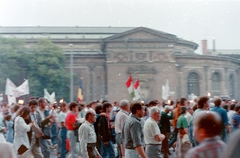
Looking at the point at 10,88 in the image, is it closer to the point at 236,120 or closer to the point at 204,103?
the point at 236,120

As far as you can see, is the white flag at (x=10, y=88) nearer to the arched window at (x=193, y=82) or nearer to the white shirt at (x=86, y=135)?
the white shirt at (x=86, y=135)

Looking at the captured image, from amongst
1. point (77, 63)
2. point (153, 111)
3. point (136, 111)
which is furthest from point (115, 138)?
point (77, 63)

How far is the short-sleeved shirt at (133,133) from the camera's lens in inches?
270

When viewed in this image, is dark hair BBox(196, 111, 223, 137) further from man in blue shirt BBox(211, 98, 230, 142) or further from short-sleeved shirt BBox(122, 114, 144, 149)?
man in blue shirt BBox(211, 98, 230, 142)

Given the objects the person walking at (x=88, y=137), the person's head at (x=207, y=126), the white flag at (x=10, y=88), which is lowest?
the person walking at (x=88, y=137)

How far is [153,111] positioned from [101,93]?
5332cm

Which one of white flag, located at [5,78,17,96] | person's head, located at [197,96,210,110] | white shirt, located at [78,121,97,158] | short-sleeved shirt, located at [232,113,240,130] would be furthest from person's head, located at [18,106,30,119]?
white flag, located at [5,78,17,96]

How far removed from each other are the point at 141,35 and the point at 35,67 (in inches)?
550

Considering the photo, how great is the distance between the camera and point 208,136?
399 cm

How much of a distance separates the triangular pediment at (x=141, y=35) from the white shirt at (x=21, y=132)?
168ft

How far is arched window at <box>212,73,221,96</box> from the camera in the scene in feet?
214

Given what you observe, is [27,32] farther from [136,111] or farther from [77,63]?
[136,111]

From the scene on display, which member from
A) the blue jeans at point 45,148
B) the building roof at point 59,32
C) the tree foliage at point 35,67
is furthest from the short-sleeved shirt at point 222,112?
the building roof at point 59,32

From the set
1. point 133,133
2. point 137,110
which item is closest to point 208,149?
point 133,133
